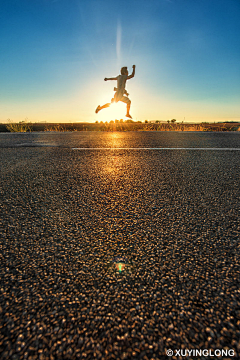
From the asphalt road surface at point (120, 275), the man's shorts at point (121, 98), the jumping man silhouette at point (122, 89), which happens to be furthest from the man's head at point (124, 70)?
the asphalt road surface at point (120, 275)

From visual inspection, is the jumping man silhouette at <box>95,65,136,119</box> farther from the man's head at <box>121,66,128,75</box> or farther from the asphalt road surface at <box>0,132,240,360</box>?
the asphalt road surface at <box>0,132,240,360</box>

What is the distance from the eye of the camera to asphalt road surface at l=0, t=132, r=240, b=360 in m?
0.50

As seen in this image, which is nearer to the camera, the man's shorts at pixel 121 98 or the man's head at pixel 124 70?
the man's shorts at pixel 121 98

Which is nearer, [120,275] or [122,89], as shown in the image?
[120,275]

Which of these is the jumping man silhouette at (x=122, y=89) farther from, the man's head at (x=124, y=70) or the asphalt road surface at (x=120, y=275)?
the asphalt road surface at (x=120, y=275)

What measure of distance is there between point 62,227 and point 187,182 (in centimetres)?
120

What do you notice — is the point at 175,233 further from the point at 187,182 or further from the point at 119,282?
the point at 187,182

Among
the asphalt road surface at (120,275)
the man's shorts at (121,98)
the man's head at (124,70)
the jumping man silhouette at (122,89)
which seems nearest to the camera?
the asphalt road surface at (120,275)

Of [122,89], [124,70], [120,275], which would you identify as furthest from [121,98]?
[120,275]

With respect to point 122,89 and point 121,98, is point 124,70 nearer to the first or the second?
point 122,89

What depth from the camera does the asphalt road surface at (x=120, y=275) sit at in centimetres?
50

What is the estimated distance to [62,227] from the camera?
1.00 m

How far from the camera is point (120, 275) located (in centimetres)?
70

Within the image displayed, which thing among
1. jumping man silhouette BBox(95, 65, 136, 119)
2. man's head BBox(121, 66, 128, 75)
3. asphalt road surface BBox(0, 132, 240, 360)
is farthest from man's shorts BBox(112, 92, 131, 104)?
asphalt road surface BBox(0, 132, 240, 360)
